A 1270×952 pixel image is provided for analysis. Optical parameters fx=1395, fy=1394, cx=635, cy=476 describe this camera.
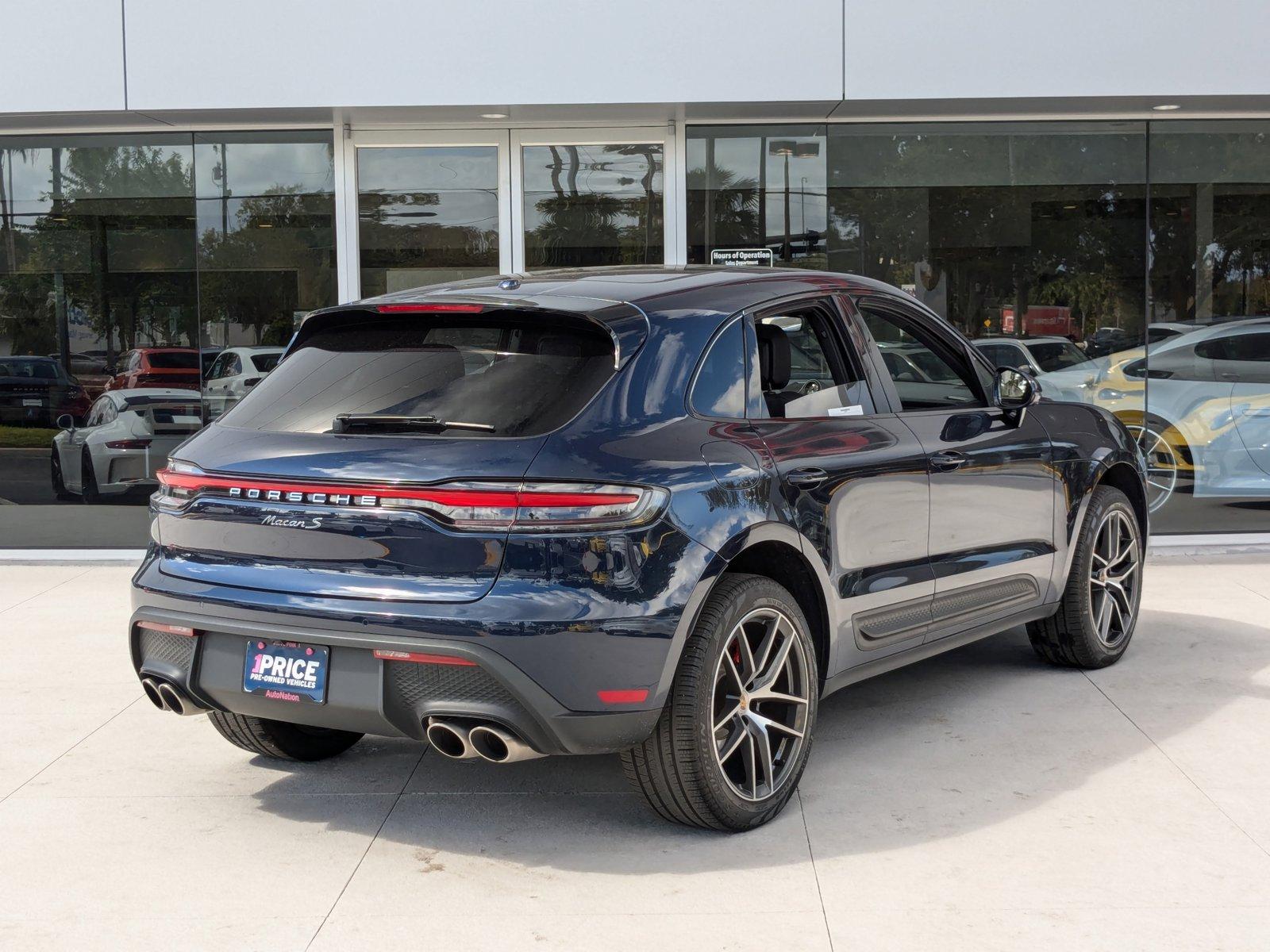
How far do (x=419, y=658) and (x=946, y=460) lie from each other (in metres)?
2.37

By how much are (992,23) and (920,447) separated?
195 inches

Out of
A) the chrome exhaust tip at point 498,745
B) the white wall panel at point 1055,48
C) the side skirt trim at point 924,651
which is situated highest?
the white wall panel at point 1055,48

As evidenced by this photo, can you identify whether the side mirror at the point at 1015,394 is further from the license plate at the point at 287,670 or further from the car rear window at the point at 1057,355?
the car rear window at the point at 1057,355

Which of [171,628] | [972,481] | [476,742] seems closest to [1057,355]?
[972,481]

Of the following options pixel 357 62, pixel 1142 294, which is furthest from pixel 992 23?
pixel 357 62

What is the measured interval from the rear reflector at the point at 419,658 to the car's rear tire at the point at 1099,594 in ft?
11.1

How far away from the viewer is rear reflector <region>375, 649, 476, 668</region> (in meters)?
3.74

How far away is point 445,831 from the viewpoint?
443cm

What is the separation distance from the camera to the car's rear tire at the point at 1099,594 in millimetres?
6191

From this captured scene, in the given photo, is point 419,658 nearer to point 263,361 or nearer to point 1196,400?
point 263,361

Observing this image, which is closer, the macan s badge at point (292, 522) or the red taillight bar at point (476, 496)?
the red taillight bar at point (476, 496)

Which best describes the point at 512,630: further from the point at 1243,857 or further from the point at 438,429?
the point at 1243,857

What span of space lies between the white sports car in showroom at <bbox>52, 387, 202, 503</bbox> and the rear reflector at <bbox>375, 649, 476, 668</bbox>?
7.22m

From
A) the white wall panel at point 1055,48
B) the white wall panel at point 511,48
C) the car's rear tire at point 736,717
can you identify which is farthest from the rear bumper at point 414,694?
the white wall panel at point 1055,48
